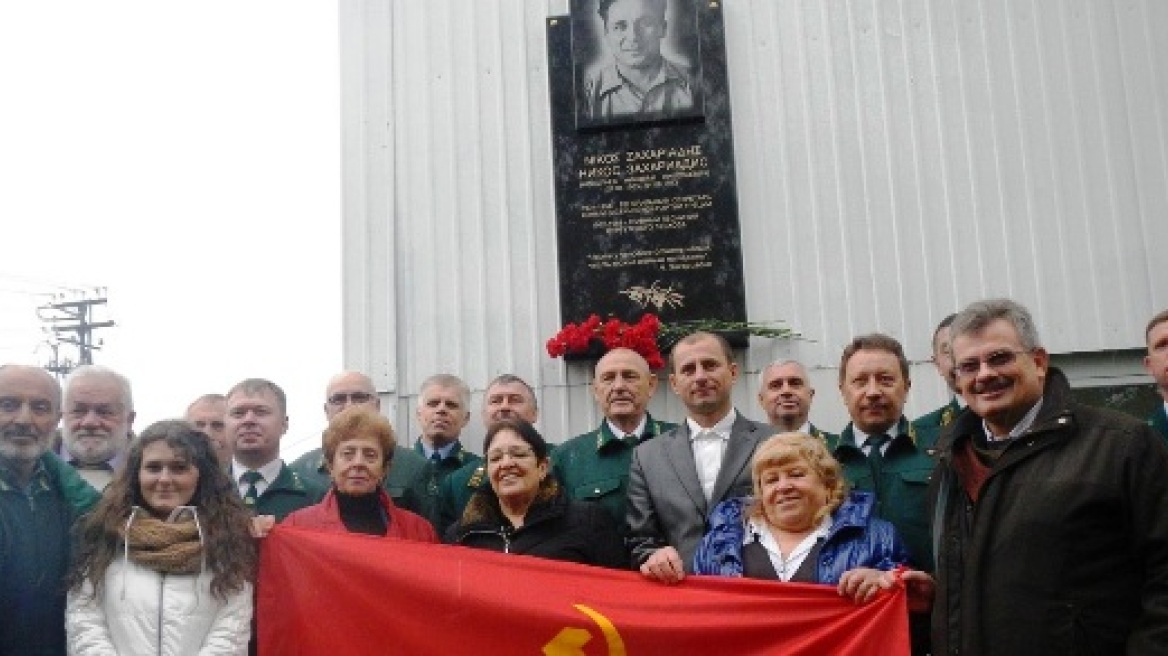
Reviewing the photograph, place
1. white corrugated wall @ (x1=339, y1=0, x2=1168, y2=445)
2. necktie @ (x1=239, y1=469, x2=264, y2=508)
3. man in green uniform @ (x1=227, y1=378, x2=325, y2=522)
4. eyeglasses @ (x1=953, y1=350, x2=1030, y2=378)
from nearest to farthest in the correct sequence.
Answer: eyeglasses @ (x1=953, y1=350, x2=1030, y2=378) → man in green uniform @ (x1=227, y1=378, x2=325, y2=522) → necktie @ (x1=239, y1=469, x2=264, y2=508) → white corrugated wall @ (x1=339, y1=0, x2=1168, y2=445)

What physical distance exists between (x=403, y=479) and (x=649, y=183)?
9.40 ft

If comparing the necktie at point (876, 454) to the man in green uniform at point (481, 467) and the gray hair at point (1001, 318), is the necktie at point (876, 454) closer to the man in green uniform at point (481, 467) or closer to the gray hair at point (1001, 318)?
the gray hair at point (1001, 318)

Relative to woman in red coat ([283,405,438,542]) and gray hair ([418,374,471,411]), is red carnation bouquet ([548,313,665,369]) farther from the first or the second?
woman in red coat ([283,405,438,542])

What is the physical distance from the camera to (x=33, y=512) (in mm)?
3852

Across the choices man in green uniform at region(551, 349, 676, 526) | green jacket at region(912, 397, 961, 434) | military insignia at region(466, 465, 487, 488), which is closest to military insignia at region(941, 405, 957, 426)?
green jacket at region(912, 397, 961, 434)

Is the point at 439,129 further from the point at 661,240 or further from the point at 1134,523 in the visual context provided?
the point at 1134,523

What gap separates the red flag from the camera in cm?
370

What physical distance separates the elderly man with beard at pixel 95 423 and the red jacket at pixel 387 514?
89 centimetres

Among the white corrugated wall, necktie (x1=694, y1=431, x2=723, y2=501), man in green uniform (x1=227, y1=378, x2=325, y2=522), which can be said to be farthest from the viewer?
the white corrugated wall

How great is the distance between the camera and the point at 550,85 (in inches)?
296

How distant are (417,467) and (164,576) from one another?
180cm

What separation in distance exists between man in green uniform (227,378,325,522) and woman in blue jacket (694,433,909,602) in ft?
6.49

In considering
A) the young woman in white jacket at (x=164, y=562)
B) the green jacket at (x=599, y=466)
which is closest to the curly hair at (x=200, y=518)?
the young woman in white jacket at (x=164, y=562)

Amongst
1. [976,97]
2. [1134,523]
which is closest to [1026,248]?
[976,97]
